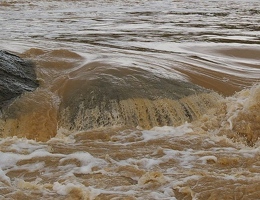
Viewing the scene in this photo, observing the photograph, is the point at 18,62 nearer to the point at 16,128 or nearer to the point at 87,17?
the point at 16,128

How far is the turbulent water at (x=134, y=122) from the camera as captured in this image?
444cm

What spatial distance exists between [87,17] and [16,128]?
35.7 ft

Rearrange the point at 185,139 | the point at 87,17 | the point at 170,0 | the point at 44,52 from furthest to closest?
the point at 170,0, the point at 87,17, the point at 44,52, the point at 185,139

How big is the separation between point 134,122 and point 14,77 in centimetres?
204

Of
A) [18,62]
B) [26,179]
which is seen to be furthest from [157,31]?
[26,179]

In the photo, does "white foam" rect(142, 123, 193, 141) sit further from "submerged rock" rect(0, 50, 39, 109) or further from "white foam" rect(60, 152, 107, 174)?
"submerged rock" rect(0, 50, 39, 109)

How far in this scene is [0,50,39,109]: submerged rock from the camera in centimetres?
644

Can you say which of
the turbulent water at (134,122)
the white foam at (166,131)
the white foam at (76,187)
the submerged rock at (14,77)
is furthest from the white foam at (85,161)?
the submerged rock at (14,77)

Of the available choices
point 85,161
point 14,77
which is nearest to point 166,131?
point 85,161

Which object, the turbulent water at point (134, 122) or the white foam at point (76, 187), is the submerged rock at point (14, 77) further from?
the white foam at point (76, 187)

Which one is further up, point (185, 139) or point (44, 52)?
point (44, 52)

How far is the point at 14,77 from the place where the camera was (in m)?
6.86

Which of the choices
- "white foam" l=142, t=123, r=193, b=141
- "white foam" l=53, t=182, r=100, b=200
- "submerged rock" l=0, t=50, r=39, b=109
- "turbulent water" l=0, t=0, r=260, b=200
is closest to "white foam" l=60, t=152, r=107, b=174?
"turbulent water" l=0, t=0, r=260, b=200

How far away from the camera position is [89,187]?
4352 millimetres
